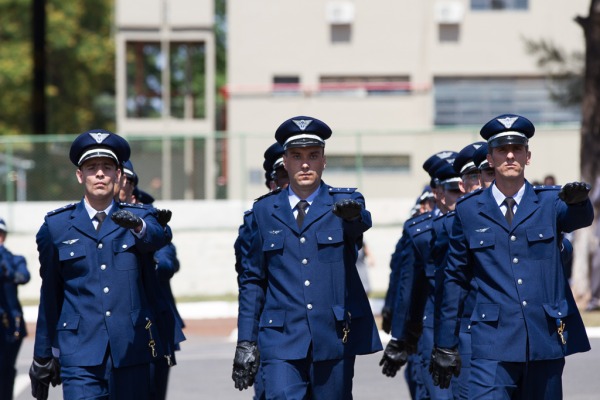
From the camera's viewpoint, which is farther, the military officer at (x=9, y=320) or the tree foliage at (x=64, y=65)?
the tree foliage at (x=64, y=65)

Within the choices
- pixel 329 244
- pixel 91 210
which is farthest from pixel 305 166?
pixel 91 210

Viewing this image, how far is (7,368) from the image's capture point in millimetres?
11586

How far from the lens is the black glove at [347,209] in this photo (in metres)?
7.51

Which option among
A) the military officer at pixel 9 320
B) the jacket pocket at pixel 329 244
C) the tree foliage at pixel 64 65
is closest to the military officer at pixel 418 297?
the jacket pocket at pixel 329 244

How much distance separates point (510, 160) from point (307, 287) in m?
1.34

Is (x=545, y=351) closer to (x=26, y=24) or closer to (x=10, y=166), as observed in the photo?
(x=10, y=166)

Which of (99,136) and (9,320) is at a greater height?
(99,136)

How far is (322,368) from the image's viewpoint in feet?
25.4

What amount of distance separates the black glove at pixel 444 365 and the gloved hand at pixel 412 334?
2.16m

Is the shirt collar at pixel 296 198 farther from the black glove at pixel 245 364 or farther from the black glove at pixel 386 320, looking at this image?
the black glove at pixel 386 320

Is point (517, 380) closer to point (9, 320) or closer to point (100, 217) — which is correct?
point (100, 217)

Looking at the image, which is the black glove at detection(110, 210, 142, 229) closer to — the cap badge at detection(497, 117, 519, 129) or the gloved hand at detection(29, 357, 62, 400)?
the gloved hand at detection(29, 357, 62, 400)

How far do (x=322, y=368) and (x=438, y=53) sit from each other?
24.7 meters

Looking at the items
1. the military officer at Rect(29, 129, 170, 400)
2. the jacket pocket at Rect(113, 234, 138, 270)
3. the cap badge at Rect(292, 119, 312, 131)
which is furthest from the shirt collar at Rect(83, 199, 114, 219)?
the cap badge at Rect(292, 119, 312, 131)
